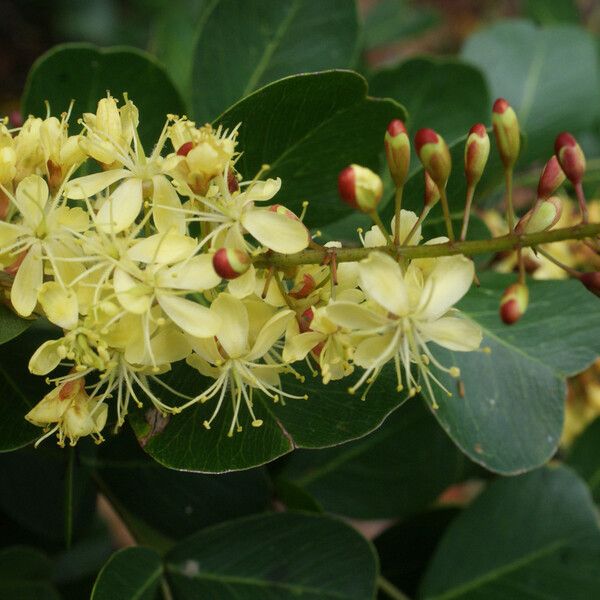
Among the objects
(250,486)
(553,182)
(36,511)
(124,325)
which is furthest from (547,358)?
(36,511)

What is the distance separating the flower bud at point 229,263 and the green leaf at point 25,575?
1.86 ft

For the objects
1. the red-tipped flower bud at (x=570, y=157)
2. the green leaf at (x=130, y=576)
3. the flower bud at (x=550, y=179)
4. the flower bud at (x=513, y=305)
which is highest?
the red-tipped flower bud at (x=570, y=157)

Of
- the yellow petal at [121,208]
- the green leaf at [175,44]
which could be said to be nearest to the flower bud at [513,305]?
the yellow petal at [121,208]

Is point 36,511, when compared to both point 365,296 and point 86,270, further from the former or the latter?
point 365,296

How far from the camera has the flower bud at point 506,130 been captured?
0.83 meters

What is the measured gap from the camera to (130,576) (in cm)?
102

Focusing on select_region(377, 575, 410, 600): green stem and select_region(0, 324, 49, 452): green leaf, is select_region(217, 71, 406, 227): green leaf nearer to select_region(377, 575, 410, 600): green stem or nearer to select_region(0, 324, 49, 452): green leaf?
select_region(0, 324, 49, 452): green leaf

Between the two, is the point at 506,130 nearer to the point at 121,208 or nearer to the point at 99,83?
the point at 121,208

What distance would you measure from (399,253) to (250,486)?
1.62 ft

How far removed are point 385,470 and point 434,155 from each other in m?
0.67

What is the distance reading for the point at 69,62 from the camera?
1140mm

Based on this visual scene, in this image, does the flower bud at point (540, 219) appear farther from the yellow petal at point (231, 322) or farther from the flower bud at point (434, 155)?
the yellow petal at point (231, 322)

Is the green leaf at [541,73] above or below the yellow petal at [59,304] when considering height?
below

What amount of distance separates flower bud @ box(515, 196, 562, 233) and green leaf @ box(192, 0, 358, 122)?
1.82 feet
